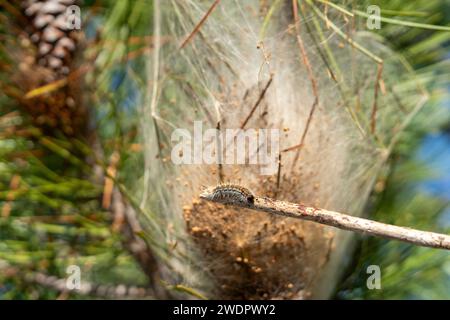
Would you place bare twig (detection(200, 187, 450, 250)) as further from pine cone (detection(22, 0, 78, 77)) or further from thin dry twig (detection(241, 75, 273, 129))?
pine cone (detection(22, 0, 78, 77))

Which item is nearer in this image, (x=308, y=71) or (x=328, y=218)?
(x=328, y=218)

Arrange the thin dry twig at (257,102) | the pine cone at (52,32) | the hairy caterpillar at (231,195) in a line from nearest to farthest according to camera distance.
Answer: the hairy caterpillar at (231,195) < the thin dry twig at (257,102) < the pine cone at (52,32)

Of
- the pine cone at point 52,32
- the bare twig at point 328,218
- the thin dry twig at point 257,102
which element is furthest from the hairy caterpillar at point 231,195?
the pine cone at point 52,32

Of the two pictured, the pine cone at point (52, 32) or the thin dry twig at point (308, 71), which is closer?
the thin dry twig at point (308, 71)

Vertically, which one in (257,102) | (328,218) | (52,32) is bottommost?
(328,218)

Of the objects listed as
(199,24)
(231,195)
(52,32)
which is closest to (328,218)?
(231,195)

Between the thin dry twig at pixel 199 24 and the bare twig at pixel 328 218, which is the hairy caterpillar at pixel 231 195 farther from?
the thin dry twig at pixel 199 24

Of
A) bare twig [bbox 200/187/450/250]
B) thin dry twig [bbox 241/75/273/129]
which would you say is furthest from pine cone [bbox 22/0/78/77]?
bare twig [bbox 200/187/450/250]

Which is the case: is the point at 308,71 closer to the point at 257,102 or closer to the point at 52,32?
the point at 257,102

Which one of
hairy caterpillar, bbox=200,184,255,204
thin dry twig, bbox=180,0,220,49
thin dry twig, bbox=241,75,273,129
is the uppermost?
thin dry twig, bbox=180,0,220,49
